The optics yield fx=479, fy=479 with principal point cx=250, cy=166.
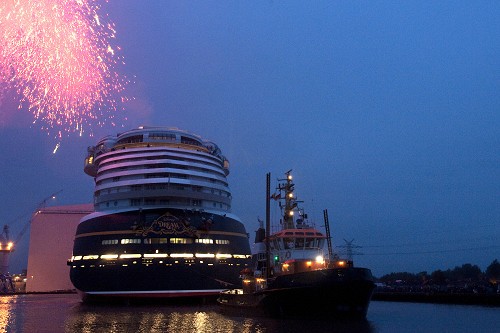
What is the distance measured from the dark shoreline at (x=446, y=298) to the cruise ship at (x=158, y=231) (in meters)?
22.2

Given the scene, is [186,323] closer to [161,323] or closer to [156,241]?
[161,323]

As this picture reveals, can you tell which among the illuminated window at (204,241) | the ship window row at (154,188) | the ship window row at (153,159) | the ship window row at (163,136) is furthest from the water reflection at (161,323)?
the ship window row at (163,136)

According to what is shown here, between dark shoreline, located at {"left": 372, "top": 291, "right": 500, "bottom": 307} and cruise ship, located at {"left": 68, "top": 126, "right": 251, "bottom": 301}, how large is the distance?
22170 mm

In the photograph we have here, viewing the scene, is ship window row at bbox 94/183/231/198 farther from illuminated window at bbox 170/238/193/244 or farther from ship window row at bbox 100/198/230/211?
illuminated window at bbox 170/238/193/244

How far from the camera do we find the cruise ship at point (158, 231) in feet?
143

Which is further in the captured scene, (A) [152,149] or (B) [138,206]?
(A) [152,149]

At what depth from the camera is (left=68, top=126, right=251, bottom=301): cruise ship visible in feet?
143

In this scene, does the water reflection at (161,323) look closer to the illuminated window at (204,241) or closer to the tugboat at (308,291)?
the tugboat at (308,291)

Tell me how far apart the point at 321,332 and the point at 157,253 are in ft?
73.0

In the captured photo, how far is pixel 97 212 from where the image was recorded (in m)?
50.9

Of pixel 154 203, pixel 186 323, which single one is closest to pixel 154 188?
pixel 154 203

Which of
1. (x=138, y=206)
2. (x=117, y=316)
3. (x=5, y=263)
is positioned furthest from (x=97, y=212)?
(x=5, y=263)

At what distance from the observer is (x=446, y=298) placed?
173 ft

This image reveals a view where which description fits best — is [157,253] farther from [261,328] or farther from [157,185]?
[261,328]
